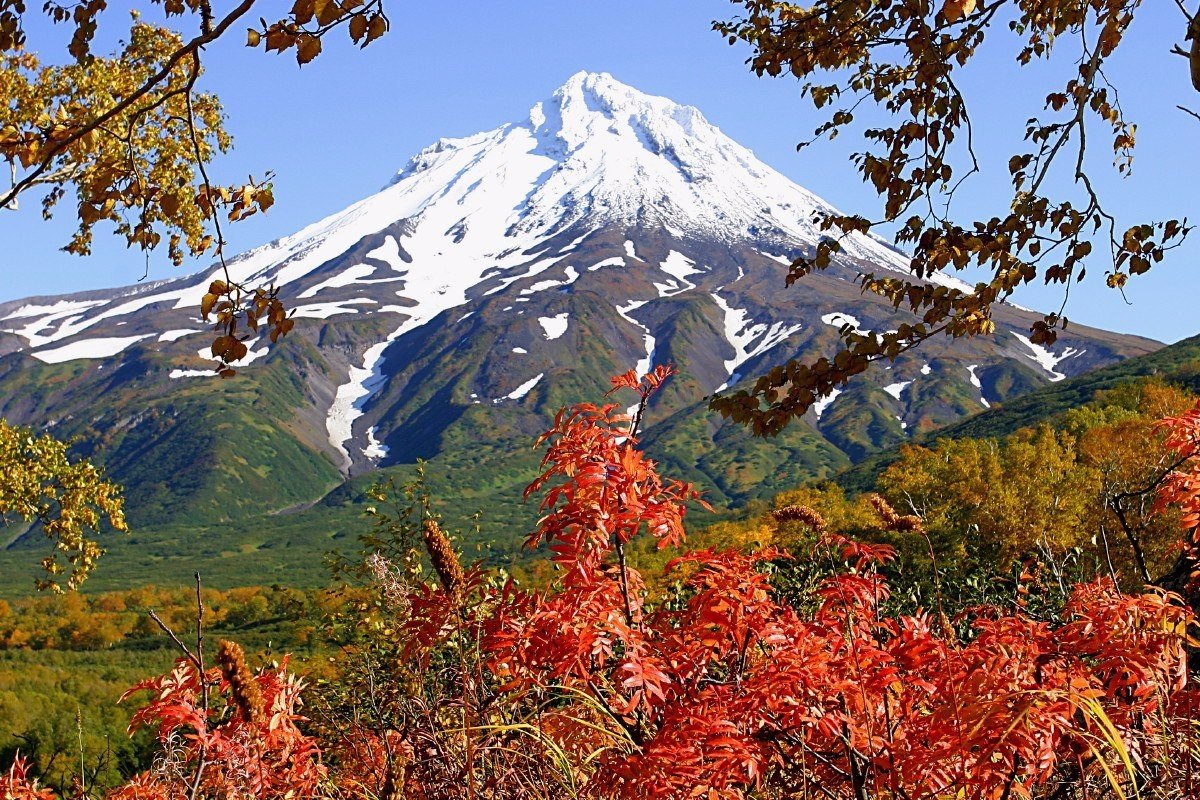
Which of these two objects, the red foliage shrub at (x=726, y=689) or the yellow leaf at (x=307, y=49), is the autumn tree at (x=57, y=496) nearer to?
the red foliage shrub at (x=726, y=689)

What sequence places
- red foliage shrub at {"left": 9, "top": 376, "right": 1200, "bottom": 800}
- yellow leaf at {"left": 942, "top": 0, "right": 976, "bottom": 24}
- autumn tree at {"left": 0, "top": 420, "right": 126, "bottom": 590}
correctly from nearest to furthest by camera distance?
red foliage shrub at {"left": 9, "top": 376, "right": 1200, "bottom": 800} < yellow leaf at {"left": 942, "top": 0, "right": 976, "bottom": 24} < autumn tree at {"left": 0, "top": 420, "right": 126, "bottom": 590}

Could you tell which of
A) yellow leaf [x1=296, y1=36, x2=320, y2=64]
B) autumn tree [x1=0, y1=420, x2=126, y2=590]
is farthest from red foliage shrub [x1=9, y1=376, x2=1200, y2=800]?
autumn tree [x1=0, y1=420, x2=126, y2=590]

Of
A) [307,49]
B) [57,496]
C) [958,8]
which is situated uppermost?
[958,8]

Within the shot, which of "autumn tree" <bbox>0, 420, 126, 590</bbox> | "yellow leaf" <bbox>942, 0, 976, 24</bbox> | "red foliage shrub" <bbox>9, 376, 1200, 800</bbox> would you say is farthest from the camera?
"autumn tree" <bbox>0, 420, 126, 590</bbox>

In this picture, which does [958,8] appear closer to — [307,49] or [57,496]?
[307,49]

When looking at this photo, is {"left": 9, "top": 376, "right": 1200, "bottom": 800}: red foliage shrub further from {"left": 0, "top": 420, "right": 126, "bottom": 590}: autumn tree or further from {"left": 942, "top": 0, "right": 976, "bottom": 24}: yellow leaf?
{"left": 0, "top": 420, "right": 126, "bottom": 590}: autumn tree

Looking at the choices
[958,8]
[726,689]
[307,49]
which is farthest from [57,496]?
[958,8]

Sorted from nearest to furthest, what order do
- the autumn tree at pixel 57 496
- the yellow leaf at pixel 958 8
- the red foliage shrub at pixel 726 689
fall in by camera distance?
the red foliage shrub at pixel 726 689, the yellow leaf at pixel 958 8, the autumn tree at pixel 57 496

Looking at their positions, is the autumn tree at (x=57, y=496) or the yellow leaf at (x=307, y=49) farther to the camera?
the autumn tree at (x=57, y=496)

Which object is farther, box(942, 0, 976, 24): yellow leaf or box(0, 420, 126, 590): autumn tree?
box(0, 420, 126, 590): autumn tree

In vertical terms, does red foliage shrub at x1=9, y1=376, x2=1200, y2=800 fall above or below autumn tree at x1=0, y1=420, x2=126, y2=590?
below

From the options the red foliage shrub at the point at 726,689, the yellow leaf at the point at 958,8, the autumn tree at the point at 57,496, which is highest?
the yellow leaf at the point at 958,8

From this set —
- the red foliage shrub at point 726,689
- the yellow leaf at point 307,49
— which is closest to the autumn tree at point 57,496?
the red foliage shrub at point 726,689

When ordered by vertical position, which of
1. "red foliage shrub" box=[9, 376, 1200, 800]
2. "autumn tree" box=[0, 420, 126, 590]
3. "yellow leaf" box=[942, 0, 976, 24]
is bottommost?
"red foliage shrub" box=[9, 376, 1200, 800]
